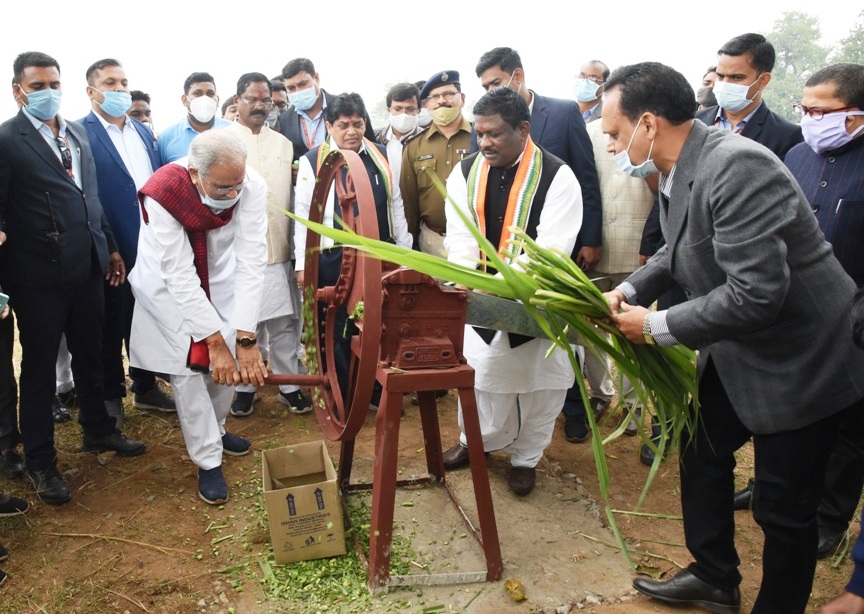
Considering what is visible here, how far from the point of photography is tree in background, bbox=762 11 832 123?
18.4 m

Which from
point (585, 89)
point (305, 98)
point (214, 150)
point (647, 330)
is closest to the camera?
point (647, 330)

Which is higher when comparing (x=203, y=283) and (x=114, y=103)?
(x=114, y=103)

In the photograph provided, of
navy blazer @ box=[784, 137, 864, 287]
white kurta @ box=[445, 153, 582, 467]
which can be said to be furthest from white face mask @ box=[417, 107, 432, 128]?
navy blazer @ box=[784, 137, 864, 287]

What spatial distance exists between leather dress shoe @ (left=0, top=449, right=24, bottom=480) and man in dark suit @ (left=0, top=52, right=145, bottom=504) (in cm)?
24

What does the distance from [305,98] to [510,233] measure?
2591 millimetres

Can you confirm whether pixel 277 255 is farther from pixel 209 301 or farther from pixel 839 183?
pixel 839 183

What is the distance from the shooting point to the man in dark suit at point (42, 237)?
11.0 ft

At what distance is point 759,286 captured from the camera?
6.35 feet

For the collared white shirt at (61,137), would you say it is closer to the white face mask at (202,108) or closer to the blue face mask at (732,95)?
the white face mask at (202,108)

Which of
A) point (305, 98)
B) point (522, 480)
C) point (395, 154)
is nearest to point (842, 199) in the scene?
point (522, 480)

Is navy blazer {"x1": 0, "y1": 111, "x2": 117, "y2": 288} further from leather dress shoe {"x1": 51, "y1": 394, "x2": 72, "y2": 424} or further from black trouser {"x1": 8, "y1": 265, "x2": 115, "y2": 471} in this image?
leather dress shoe {"x1": 51, "y1": 394, "x2": 72, "y2": 424}

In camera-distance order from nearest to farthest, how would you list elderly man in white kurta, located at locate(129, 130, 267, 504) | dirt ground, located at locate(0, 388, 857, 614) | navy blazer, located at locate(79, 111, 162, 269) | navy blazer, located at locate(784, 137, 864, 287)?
dirt ground, located at locate(0, 388, 857, 614) < navy blazer, located at locate(784, 137, 864, 287) < elderly man in white kurta, located at locate(129, 130, 267, 504) < navy blazer, located at locate(79, 111, 162, 269)

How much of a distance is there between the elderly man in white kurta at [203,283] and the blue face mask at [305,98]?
1.79 m

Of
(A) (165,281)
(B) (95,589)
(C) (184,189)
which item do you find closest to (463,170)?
(C) (184,189)
